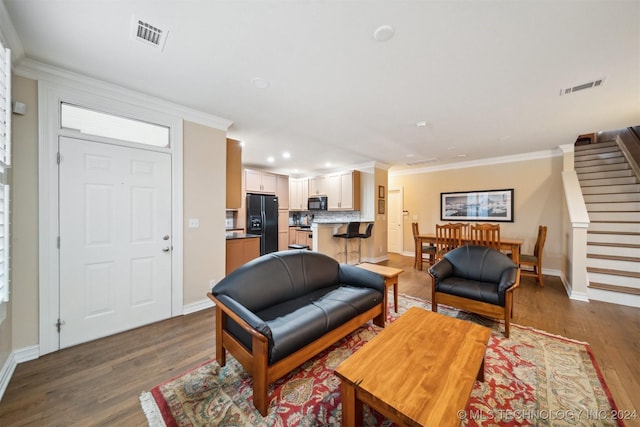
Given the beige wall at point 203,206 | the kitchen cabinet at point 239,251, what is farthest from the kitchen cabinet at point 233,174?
the kitchen cabinet at point 239,251

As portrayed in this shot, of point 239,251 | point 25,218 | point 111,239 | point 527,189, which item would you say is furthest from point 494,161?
point 25,218

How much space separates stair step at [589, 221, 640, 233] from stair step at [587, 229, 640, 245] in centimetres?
11

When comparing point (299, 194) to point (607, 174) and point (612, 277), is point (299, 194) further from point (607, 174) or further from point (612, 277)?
point (607, 174)

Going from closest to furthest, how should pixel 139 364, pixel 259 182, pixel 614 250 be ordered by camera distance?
pixel 139 364 → pixel 614 250 → pixel 259 182

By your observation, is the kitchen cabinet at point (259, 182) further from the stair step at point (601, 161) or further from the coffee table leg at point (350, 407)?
the stair step at point (601, 161)

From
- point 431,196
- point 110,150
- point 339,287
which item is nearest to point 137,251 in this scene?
point 110,150

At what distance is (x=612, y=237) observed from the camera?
387 centimetres

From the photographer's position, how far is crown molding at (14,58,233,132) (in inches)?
80.2

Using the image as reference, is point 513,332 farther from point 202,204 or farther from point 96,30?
point 96,30

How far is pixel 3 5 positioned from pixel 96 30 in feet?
1.46

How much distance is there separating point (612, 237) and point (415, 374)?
16.6 feet

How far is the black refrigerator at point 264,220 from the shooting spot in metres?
5.76

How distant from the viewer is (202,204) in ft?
10.1

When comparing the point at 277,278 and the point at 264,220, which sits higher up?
the point at 264,220
